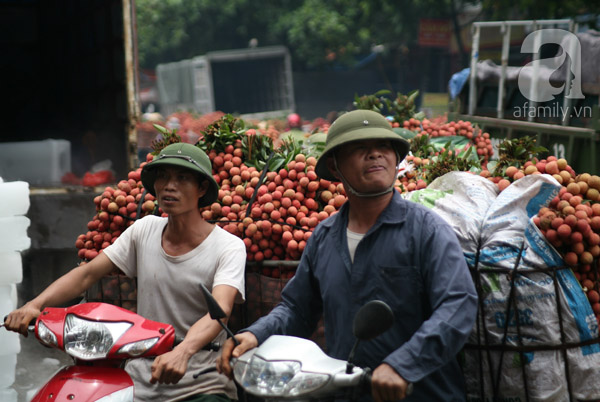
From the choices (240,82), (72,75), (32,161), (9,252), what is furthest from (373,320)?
(240,82)

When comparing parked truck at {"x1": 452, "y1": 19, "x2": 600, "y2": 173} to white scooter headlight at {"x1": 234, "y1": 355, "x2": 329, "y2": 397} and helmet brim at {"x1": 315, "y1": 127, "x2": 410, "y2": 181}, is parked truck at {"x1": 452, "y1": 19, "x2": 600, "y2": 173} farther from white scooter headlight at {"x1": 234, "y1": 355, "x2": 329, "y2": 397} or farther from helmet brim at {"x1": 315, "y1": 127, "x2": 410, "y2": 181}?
white scooter headlight at {"x1": 234, "y1": 355, "x2": 329, "y2": 397}

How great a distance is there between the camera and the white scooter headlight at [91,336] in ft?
7.65

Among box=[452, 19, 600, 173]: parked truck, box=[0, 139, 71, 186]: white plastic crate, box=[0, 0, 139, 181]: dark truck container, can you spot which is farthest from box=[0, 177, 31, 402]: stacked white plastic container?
box=[452, 19, 600, 173]: parked truck

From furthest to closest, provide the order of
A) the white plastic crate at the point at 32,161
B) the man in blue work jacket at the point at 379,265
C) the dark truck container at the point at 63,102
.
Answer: the white plastic crate at the point at 32,161
the dark truck container at the point at 63,102
the man in blue work jacket at the point at 379,265

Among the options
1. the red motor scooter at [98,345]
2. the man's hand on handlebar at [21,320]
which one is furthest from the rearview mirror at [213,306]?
the man's hand on handlebar at [21,320]

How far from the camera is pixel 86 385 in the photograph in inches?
92.7

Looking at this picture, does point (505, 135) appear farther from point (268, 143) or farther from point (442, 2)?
point (442, 2)

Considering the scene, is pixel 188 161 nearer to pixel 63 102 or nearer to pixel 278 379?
pixel 278 379


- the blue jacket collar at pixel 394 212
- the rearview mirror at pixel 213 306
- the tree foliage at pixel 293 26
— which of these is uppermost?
the tree foliage at pixel 293 26

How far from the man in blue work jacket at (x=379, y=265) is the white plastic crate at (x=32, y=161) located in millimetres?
6409

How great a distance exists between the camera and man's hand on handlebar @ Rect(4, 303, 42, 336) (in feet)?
8.70

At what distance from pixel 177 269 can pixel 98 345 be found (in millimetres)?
584

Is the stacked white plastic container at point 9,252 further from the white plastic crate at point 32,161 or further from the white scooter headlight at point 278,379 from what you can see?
the white plastic crate at point 32,161

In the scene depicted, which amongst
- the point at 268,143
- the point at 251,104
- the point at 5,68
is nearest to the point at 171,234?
the point at 268,143
